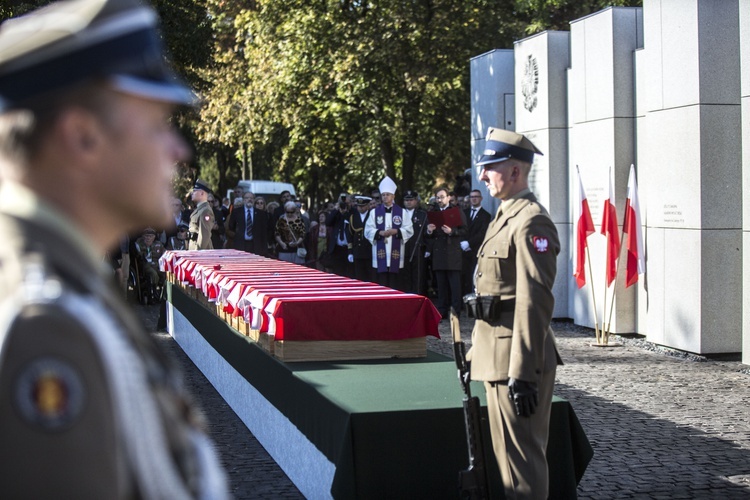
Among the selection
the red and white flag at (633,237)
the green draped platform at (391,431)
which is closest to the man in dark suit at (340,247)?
the red and white flag at (633,237)

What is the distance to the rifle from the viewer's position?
5215 mm

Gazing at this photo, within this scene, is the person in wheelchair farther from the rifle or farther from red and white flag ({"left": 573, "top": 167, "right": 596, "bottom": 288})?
the rifle

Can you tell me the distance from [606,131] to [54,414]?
46.6 feet

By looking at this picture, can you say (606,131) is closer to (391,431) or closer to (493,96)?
(493,96)

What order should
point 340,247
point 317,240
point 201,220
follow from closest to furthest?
point 201,220 → point 340,247 → point 317,240

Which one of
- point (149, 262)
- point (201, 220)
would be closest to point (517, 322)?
point (201, 220)

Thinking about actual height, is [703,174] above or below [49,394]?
above

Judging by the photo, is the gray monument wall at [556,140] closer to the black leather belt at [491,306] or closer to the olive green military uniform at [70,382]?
the black leather belt at [491,306]

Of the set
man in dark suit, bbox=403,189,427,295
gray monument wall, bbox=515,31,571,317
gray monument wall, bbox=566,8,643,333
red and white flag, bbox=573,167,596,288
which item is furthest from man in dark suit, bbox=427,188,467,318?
red and white flag, bbox=573,167,596,288

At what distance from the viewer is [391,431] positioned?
5.54 metres

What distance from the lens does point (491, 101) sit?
19656 mm

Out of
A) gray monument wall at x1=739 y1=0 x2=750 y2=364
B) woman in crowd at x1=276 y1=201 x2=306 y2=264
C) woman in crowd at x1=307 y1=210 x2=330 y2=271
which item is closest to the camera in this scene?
gray monument wall at x1=739 y1=0 x2=750 y2=364

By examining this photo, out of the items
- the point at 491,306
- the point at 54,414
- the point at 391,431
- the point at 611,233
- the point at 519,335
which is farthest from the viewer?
the point at 611,233

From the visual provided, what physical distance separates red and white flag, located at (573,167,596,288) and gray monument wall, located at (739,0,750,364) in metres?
3.24
